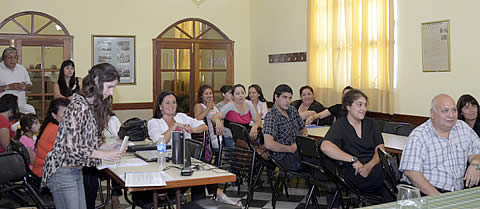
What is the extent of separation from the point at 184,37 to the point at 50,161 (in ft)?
23.0

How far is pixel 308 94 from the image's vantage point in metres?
7.63

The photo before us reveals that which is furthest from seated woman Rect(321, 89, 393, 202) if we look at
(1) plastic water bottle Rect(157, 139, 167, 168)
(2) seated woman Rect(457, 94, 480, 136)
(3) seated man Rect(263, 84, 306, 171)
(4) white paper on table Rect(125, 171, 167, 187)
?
(4) white paper on table Rect(125, 171, 167, 187)

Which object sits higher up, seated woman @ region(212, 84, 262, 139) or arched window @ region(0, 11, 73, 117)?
arched window @ region(0, 11, 73, 117)

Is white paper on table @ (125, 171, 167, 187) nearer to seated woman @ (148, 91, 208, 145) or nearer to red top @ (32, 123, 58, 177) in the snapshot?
red top @ (32, 123, 58, 177)

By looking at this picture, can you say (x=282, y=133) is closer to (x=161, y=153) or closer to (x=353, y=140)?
(x=353, y=140)

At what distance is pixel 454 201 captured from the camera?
2535mm

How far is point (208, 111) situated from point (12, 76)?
300cm

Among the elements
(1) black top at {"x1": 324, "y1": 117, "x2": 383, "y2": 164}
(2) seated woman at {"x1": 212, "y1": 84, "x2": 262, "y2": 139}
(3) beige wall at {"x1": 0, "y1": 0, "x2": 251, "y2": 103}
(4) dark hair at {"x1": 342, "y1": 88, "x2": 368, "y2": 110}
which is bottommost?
(1) black top at {"x1": 324, "y1": 117, "x2": 383, "y2": 164}

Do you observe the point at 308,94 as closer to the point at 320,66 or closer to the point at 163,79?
the point at 320,66

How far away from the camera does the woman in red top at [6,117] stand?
197 inches

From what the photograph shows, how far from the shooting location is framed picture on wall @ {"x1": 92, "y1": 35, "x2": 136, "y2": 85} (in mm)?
9180

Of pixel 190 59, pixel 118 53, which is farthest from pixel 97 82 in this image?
pixel 190 59

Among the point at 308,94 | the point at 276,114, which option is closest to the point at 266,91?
Answer: the point at 308,94

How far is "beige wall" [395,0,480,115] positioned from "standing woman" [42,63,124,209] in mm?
4595
